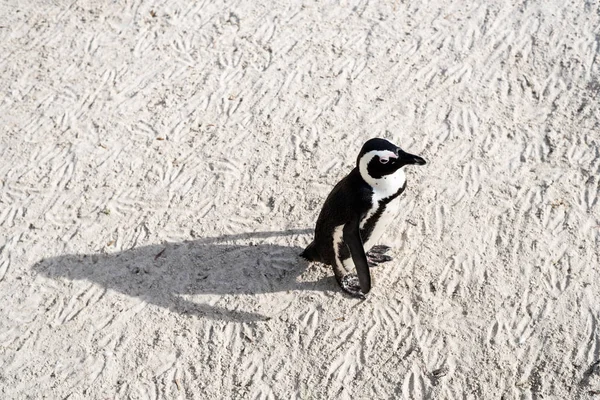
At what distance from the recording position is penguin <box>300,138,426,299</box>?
11.5 ft

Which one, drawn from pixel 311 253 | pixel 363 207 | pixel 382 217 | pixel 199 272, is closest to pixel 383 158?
pixel 363 207

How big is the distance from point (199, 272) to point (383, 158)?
159 cm

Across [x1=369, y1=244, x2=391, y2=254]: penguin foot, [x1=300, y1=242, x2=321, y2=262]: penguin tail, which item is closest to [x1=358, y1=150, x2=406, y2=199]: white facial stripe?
[x1=300, y1=242, x2=321, y2=262]: penguin tail

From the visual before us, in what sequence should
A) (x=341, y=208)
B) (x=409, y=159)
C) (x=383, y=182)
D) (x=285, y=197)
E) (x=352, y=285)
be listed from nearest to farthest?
(x=409, y=159)
(x=383, y=182)
(x=341, y=208)
(x=352, y=285)
(x=285, y=197)

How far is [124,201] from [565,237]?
3120mm

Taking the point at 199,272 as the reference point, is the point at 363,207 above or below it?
above

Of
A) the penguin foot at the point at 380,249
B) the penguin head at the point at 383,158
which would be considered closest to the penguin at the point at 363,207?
the penguin head at the point at 383,158

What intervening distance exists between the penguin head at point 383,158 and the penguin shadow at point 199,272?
1007 millimetres

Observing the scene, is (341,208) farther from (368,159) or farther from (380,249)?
(380,249)

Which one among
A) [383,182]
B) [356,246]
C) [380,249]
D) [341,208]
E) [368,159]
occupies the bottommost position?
[380,249]

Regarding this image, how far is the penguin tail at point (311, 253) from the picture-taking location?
413cm

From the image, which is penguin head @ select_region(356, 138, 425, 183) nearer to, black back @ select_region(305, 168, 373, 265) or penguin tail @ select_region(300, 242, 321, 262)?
black back @ select_region(305, 168, 373, 265)

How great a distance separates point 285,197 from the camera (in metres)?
4.73

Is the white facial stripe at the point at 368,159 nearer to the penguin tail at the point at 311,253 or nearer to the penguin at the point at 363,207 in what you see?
the penguin at the point at 363,207
